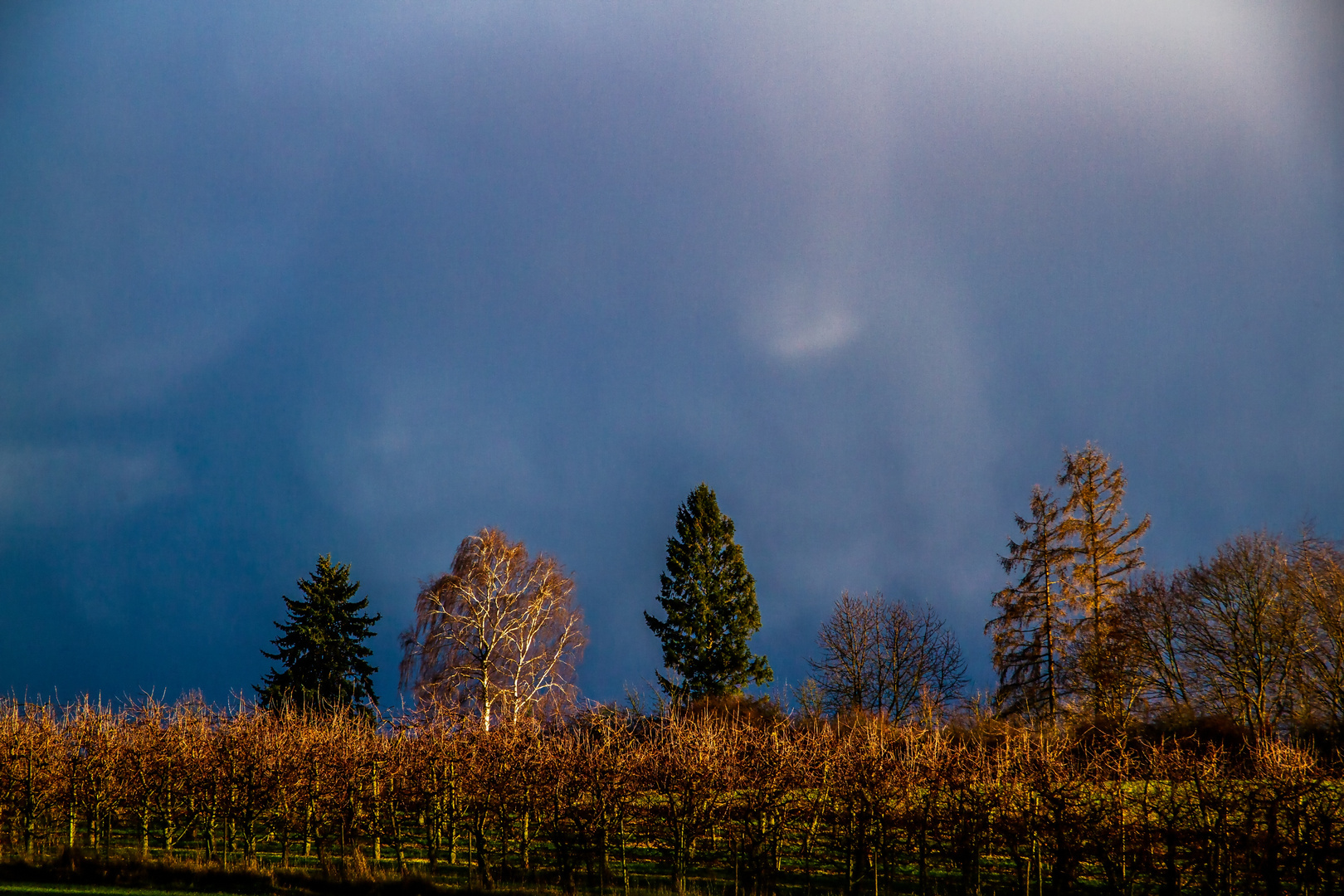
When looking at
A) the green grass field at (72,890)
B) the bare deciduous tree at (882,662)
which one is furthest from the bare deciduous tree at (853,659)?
the green grass field at (72,890)

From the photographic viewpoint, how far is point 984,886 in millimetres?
15523

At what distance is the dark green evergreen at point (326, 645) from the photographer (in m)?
38.1

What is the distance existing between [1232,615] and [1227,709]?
3444mm

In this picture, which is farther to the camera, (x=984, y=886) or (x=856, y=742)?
(x=856, y=742)

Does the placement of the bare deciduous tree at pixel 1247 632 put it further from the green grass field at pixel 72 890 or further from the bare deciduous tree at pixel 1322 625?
the green grass field at pixel 72 890

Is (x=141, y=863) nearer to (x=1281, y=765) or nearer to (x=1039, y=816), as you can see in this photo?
(x=1039, y=816)

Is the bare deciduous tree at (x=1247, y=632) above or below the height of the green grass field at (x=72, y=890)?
above

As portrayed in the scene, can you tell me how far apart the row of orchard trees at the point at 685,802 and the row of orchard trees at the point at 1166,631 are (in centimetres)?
1671

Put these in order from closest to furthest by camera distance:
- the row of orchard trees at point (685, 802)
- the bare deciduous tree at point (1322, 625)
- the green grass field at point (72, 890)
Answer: the row of orchard trees at point (685, 802) < the green grass field at point (72, 890) < the bare deciduous tree at point (1322, 625)

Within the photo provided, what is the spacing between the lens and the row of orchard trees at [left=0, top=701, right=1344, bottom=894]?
11.7m

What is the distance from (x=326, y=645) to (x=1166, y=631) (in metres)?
35.0

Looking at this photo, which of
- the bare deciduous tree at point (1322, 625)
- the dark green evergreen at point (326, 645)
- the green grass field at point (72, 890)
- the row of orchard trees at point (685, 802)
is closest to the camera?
the row of orchard trees at point (685, 802)

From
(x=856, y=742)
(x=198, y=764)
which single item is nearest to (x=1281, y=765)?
(x=856, y=742)

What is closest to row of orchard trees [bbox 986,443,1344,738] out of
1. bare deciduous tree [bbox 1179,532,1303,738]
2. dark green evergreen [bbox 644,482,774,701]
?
bare deciduous tree [bbox 1179,532,1303,738]
